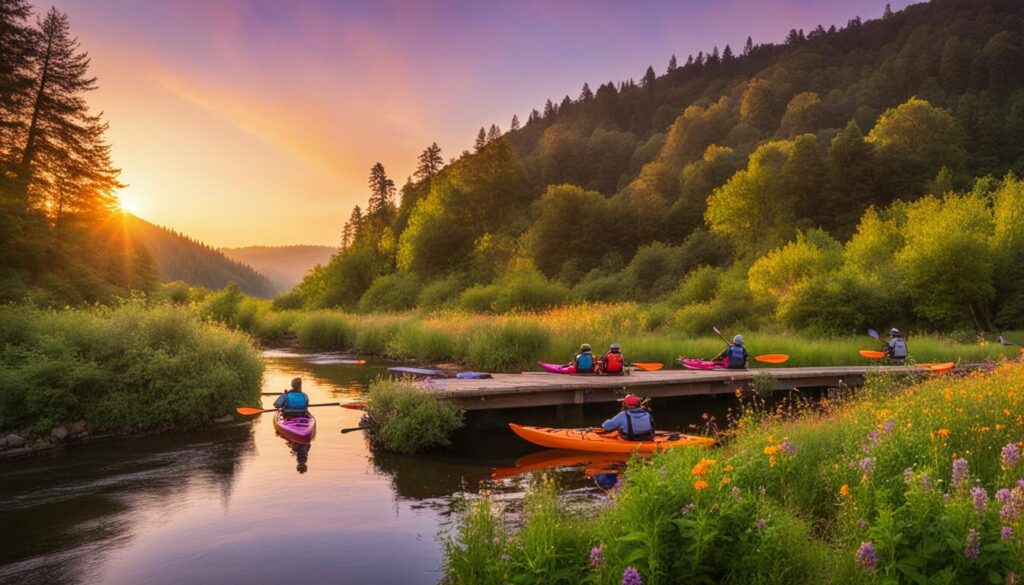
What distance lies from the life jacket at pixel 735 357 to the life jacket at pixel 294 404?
12.0 meters

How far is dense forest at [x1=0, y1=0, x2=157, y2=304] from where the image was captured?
26625 mm

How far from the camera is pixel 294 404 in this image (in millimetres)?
15438

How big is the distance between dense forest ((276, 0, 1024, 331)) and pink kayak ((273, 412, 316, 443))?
21.0m

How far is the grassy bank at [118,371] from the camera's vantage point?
45.3 ft

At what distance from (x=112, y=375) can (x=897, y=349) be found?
866 inches

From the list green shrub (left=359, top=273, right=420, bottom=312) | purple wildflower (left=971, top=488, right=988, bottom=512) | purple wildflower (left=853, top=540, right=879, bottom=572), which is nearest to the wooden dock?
purple wildflower (left=971, top=488, right=988, bottom=512)

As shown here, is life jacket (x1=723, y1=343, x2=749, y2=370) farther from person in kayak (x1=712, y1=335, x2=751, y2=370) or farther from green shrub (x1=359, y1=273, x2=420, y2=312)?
green shrub (x1=359, y1=273, x2=420, y2=312)

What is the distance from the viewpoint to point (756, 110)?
87125 millimetres

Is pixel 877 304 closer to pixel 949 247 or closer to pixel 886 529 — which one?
pixel 949 247

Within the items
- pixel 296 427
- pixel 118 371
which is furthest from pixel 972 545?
pixel 118 371

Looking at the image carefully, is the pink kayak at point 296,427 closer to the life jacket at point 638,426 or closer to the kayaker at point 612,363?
the life jacket at point 638,426

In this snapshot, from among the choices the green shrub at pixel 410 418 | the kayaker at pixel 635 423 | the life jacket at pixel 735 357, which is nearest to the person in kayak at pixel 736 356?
the life jacket at pixel 735 357

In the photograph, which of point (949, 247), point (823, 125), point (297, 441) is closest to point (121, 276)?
point (297, 441)

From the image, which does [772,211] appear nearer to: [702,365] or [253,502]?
[702,365]
